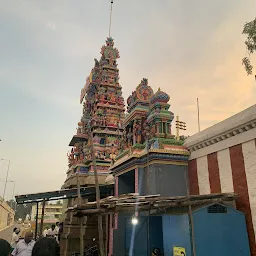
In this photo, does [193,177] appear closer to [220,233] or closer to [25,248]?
[220,233]

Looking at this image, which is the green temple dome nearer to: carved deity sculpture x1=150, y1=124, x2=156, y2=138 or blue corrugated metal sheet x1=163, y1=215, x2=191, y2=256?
carved deity sculpture x1=150, y1=124, x2=156, y2=138

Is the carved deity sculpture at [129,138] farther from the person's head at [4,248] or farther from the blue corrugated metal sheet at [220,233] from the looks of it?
the person's head at [4,248]

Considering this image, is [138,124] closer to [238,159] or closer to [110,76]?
[238,159]

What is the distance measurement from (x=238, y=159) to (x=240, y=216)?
7.73 ft

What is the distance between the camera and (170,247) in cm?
1048

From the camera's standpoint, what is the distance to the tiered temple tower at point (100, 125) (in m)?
26.2

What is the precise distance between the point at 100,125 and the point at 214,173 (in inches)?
700

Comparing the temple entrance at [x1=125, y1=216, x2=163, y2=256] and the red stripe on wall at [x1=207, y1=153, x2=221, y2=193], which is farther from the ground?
the red stripe on wall at [x1=207, y1=153, x2=221, y2=193]

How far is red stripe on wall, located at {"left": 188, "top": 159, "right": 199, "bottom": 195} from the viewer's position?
13.5 m

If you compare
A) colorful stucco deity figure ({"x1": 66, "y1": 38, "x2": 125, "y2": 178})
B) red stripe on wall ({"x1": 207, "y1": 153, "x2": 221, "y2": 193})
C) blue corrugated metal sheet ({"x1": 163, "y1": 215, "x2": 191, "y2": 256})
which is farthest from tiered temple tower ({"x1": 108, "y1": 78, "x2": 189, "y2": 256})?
colorful stucco deity figure ({"x1": 66, "y1": 38, "x2": 125, "y2": 178})

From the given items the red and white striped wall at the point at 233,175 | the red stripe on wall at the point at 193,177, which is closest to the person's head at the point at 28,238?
the red and white striped wall at the point at 233,175

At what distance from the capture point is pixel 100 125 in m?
28.5

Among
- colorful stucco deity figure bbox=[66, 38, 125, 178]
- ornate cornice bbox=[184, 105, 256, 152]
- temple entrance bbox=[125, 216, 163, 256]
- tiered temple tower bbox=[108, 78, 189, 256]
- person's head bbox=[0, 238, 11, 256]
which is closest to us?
person's head bbox=[0, 238, 11, 256]

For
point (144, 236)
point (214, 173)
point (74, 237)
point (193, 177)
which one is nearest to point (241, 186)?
point (214, 173)
